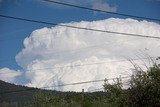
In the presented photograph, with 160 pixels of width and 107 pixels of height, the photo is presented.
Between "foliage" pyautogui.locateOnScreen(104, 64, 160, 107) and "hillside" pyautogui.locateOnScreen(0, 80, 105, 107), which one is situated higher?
"hillside" pyautogui.locateOnScreen(0, 80, 105, 107)

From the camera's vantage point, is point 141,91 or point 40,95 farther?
point 40,95

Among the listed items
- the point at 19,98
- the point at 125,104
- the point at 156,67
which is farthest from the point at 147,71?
the point at 19,98

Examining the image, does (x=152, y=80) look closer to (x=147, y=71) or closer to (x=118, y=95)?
(x=147, y=71)

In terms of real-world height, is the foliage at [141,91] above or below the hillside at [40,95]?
below

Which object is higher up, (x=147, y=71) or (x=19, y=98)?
(x=19, y=98)

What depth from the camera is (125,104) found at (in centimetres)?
3284

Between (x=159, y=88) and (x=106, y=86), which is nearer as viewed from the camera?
(x=159, y=88)

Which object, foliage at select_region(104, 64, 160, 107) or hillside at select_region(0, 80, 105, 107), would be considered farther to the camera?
hillside at select_region(0, 80, 105, 107)

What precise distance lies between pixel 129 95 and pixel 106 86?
2068mm

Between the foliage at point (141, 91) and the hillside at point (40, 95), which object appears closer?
the foliage at point (141, 91)

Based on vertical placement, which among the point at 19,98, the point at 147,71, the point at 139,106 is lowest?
the point at 139,106

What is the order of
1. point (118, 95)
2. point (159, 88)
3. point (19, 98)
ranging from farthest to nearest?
point (19, 98) < point (118, 95) < point (159, 88)

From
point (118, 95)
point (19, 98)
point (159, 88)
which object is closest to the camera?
point (159, 88)

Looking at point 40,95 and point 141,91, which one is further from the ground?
point 40,95
